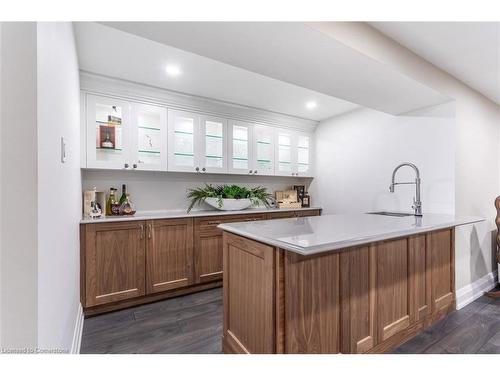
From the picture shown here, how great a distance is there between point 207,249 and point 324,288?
67.6 inches

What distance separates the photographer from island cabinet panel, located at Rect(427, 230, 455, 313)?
2.00 metres

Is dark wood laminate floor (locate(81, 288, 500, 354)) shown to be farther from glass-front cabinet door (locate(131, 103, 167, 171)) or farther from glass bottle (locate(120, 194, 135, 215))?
glass-front cabinet door (locate(131, 103, 167, 171))

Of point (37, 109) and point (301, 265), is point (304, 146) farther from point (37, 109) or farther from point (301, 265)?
point (37, 109)

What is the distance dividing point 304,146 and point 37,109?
3592 millimetres

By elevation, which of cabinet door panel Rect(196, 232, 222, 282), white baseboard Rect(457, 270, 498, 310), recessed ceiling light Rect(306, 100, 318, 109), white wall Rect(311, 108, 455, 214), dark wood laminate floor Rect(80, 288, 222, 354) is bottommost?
dark wood laminate floor Rect(80, 288, 222, 354)

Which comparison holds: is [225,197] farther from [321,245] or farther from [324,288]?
[321,245]

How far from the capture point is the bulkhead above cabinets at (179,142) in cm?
247

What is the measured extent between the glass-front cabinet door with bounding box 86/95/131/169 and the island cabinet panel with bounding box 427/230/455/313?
297 centimetres

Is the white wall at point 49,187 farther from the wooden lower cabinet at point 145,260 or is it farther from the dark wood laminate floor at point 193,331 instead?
the wooden lower cabinet at point 145,260

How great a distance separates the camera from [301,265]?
1.25 meters

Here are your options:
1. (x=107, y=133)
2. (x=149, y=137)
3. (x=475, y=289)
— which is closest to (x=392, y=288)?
(x=475, y=289)

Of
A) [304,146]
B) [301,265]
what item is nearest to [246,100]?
[304,146]

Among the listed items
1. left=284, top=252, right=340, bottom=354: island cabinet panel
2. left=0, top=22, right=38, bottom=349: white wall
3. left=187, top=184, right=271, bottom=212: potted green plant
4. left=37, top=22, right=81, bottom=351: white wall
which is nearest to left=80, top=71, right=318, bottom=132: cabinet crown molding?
left=187, top=184, right=271, bottom=212: potted green plant

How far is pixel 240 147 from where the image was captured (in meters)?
3.36
